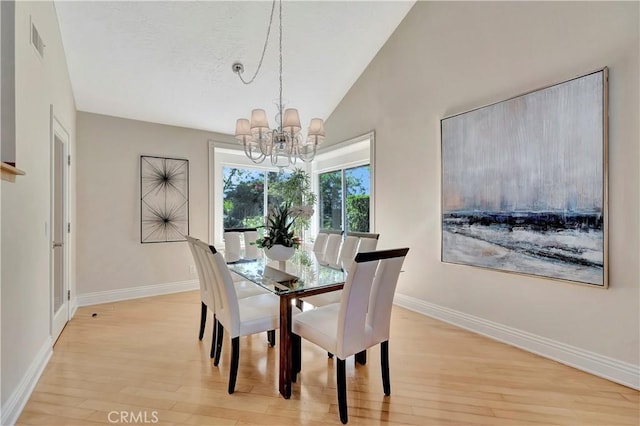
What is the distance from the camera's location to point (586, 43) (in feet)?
7.17

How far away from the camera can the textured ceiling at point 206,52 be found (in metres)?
2.90

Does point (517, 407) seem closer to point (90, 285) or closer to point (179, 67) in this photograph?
point (179, 67)

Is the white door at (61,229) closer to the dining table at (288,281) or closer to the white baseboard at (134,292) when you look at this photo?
the white baseboard at (134,292)

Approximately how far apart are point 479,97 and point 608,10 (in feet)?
3.27

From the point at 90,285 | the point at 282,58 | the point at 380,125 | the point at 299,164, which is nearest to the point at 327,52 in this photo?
the point at 282,58

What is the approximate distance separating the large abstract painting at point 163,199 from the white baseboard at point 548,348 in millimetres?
3750

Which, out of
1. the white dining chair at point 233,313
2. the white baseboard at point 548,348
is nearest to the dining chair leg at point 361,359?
the white dining chair at point 233,313

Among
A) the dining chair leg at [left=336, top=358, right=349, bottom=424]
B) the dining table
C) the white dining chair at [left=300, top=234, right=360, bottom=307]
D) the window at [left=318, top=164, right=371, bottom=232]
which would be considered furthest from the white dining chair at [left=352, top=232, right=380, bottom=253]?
the window at [left=318, top=164, right=371, bottom=232]

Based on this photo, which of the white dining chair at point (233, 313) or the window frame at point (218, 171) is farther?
the window frame at point (218, 171)

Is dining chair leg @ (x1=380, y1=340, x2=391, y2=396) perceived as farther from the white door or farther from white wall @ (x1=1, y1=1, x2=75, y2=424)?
the white door

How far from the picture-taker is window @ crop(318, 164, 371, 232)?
15.8 ft

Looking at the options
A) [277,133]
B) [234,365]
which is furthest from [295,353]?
[277,133]

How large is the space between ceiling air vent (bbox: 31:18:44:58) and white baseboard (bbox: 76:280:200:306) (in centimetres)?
297

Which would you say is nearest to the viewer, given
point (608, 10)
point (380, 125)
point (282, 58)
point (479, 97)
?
point (608, 10)
